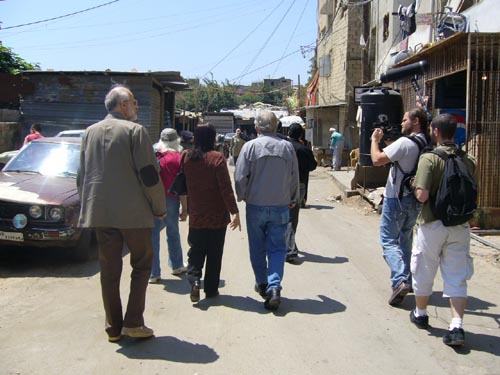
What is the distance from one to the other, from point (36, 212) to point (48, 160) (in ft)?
5.66

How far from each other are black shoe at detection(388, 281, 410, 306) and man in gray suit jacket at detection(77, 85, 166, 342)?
2.38 metres

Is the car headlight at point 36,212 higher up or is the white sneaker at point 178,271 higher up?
the car headlight at point 36,212

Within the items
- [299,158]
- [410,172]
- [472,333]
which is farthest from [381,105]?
[472,333]

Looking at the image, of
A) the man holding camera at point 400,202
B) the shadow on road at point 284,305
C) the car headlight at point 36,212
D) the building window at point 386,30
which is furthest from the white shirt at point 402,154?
the building window at point 386,30

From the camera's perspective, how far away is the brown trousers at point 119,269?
415cm

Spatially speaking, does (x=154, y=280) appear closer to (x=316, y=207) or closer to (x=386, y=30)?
(x=316, y=207)

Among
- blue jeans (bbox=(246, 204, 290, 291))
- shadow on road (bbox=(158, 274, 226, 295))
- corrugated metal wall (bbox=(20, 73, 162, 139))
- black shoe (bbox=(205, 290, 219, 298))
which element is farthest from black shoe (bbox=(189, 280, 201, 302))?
corrugated metal wall (bbox=(20, 73, 162, 139))

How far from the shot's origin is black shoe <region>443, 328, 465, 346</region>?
4152 mm

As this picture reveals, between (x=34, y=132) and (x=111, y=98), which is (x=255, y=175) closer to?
(x=111, y=98)

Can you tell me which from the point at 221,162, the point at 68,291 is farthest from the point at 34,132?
the point at 221,162

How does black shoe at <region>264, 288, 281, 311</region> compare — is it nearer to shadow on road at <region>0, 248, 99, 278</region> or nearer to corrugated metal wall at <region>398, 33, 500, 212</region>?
shadow on road at <region>0, 248, 99, 278</region>

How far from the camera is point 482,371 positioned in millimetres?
3836

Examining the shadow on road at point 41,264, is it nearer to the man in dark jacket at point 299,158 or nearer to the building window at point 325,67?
the man in dark jacket at point 299,158

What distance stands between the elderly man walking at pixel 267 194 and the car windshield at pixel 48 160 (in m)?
3.51
